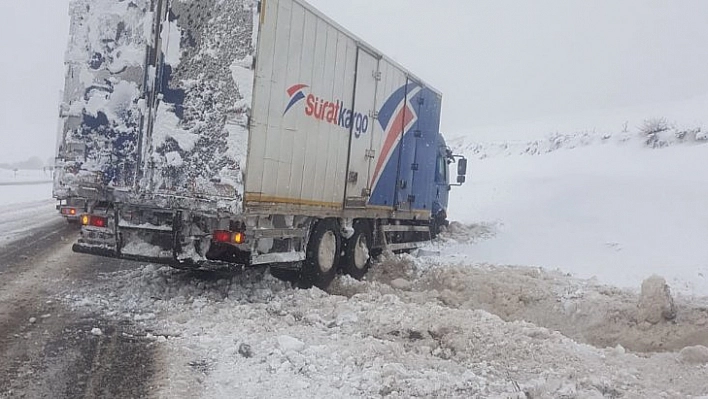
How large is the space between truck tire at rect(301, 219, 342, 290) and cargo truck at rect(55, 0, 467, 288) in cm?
10

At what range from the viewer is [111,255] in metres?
7.30

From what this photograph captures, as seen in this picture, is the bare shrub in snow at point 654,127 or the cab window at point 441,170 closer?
the cab window at point 441,170

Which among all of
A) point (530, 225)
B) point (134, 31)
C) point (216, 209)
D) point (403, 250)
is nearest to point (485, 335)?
point (216, 209)

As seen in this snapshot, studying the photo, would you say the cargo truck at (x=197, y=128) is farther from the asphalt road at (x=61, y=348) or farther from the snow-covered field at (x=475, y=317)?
the asphalt road at (x=61, y=348)

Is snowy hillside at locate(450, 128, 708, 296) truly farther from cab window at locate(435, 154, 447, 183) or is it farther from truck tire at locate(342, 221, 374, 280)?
truck tire at locate(342, 221, 374, 280)

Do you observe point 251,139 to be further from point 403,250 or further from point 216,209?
point 403,250

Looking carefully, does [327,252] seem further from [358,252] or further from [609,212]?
[609,212]

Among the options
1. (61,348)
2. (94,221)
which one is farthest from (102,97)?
(61,348)

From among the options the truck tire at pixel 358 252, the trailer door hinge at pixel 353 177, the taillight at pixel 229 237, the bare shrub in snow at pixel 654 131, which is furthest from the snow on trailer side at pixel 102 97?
the bare shrub in snow at pixel 654 131

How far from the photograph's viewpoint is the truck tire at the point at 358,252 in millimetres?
9852

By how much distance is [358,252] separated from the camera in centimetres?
1020

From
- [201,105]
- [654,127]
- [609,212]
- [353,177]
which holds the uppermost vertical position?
[654,127]

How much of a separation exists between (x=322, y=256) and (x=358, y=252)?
1.56 m

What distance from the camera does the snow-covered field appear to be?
477 centimetres
